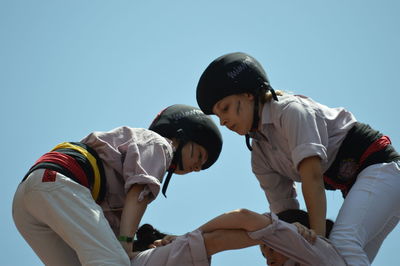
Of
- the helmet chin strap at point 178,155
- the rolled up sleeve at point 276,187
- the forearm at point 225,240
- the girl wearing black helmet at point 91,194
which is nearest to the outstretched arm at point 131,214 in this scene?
the girl wearing black helmet at point 91,194

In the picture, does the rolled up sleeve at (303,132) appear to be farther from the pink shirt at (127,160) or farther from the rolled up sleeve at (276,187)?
the pink shirt at (127,160)

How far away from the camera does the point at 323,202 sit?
5199 mm

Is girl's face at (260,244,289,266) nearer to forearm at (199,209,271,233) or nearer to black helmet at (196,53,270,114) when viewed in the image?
forearm at (199,209,271,233)

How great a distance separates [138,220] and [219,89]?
1283mm

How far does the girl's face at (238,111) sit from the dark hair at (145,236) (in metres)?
1.00

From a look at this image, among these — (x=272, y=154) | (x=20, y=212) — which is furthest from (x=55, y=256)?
(x=272, y=154)

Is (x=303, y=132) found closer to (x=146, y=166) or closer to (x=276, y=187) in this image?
(x=276, y=187)

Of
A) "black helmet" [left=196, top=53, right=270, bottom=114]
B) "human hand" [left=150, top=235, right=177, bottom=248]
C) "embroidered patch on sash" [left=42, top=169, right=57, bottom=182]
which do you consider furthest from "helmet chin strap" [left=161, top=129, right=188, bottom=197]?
"embroidered patch on sash" [left=42, top=169, right=57, bottom=182]

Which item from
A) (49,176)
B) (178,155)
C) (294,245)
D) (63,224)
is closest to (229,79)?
(178,155)

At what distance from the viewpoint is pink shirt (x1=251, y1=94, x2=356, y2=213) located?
535 centimetres

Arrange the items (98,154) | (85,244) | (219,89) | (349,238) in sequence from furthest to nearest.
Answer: (219,89), (98,154), (349,238), (85,244)

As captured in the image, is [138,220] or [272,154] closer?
[138,220]

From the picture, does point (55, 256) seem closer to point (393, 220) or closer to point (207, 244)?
point (207, 244)

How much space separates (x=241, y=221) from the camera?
187 inches
